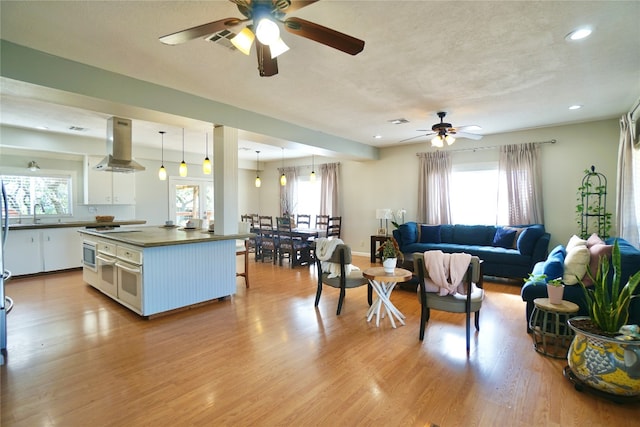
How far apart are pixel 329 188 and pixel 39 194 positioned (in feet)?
21.3

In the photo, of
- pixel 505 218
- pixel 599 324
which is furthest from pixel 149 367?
pixel 505 218

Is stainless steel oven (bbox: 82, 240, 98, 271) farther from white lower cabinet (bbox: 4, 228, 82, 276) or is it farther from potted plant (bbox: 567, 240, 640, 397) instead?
potted plant (bbox: 567, 240, 640, 397)

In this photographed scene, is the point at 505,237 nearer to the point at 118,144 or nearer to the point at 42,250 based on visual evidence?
the point at 118,144

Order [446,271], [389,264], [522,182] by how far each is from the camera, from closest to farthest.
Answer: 1. [446,271]
2. [389,264]
3. [522,182]

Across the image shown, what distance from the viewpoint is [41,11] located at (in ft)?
7.39

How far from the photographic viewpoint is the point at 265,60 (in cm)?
215

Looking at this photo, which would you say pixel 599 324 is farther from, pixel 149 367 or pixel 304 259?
pixel 304 259

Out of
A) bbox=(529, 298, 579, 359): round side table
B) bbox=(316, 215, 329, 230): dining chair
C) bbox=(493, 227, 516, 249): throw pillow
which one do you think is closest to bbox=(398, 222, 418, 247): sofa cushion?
bbox=(493, 227, 516, 249): throw pillow

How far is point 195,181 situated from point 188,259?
207 inches

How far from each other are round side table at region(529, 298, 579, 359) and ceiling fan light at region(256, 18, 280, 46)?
316 centimetres

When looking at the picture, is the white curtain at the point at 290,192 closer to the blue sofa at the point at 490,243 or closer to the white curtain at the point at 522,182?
the blue sofa at the point at 490,243

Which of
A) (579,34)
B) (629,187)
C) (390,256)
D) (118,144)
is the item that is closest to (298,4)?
(579,34)

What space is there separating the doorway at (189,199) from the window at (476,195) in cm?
612

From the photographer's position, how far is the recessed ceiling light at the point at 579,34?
2.47 metres
